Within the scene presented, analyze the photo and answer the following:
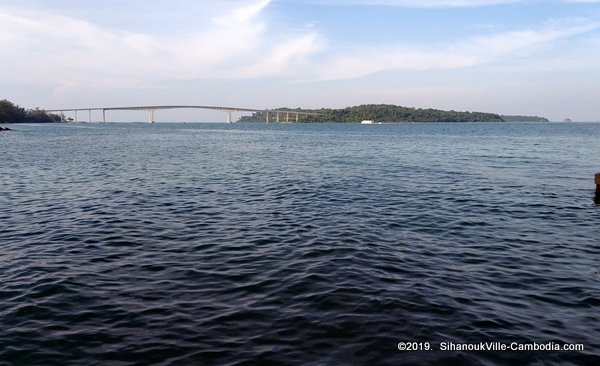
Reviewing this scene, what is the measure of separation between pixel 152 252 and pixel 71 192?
51.1 feet

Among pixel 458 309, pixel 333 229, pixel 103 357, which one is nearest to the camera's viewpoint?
pixel 103 357

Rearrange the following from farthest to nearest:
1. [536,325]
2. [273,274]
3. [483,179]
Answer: [483,179], [273,274], [536,325]

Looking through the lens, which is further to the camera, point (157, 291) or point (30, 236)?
point (30, 236)

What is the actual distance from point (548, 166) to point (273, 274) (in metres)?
38.9

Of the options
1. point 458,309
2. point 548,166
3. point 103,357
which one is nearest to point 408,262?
point 458,309

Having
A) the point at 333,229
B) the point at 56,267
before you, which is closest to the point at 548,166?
the point at 333,229

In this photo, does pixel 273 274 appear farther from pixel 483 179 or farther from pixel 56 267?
pixel 483 179

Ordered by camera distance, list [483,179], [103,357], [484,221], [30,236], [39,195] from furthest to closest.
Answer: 1. [483,179]
2. [39,195]
3. [484,221]
4. [30,236]
5. [103,357]

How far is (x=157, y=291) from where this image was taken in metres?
10.6

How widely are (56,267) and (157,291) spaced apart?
414 cm

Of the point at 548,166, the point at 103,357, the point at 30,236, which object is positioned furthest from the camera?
the point at 548,166

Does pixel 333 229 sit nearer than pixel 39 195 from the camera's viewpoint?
Yes

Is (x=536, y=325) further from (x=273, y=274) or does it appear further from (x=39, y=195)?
(x=39, y=195)

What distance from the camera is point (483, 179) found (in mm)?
32125
